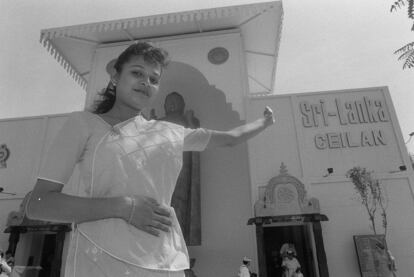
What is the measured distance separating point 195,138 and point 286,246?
770 cm

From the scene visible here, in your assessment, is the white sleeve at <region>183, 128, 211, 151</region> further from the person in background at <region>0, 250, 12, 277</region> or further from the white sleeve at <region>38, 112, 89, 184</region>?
the person in background at <region>0, 250, 12, 277</region>

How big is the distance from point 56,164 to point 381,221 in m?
8.21

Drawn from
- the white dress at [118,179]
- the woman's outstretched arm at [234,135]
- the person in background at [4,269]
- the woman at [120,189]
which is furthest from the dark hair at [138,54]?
the person in background at [4,269]

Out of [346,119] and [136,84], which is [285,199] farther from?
[136,84]

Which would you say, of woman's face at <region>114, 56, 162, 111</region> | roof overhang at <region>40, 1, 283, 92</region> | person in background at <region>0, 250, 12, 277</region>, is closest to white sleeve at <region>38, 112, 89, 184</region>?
woman's face at <region>114, 56, 162, 111</region>

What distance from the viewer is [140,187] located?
0.88m

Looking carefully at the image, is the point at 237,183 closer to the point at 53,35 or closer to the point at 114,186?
the point at 53,35

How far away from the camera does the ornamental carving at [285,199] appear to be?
731 cm

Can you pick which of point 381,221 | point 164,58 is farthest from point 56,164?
point 381,221

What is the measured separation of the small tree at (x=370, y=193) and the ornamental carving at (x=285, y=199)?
1.07m

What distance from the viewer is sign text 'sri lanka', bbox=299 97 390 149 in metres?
8.26

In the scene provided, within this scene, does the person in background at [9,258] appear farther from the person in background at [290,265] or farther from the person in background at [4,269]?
the person in background at [290,265]

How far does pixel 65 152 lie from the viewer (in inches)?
33.9

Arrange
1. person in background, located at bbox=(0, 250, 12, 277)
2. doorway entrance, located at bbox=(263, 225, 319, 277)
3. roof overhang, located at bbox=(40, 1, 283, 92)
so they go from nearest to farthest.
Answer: person in background, located at bbox=(0, 250, 12, 277) < doorway entrance, located at bbox=(263, 225, 319, 277) < roof overhang, located at bbox=(40, 1, 283, 92)
